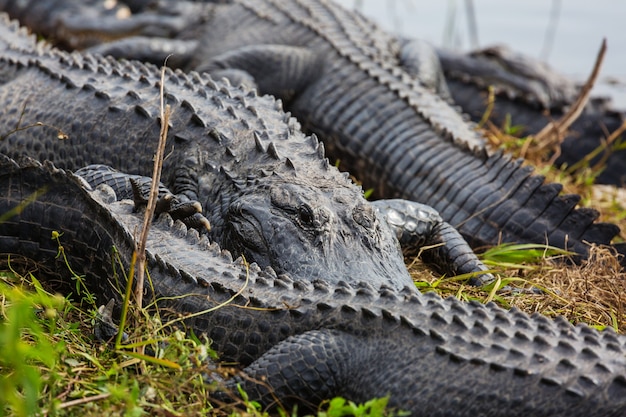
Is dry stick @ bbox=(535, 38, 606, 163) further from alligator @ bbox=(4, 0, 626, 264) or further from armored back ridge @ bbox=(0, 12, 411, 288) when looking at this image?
armored back ridge @ bbox=(0, 12, 411, 288)

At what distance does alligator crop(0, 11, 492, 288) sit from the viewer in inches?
124

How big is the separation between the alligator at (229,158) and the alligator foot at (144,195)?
0.15 metres

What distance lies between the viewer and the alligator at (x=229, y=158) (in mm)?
3158

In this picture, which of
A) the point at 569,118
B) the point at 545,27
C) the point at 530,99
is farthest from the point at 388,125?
the point at 545,27

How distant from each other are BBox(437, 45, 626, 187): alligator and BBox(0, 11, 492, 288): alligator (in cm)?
255

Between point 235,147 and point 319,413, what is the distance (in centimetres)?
171

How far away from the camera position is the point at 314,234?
3.13 metres

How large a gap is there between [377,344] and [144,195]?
1.39 m

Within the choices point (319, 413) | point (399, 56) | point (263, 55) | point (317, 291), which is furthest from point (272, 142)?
point (399, 56)

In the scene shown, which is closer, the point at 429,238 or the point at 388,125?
the point at 429,238

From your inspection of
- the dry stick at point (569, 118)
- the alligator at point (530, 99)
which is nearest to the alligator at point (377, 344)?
the dry stick at point (569, 118)

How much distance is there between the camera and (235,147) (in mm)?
3775

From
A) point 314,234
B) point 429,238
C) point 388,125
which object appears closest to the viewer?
point 314,234

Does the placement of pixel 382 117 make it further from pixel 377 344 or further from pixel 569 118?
pixel 377 344
